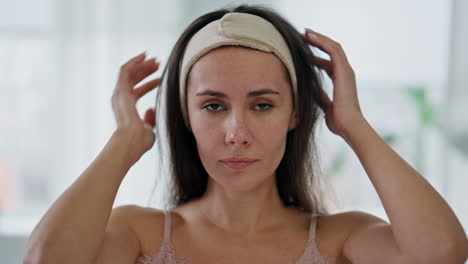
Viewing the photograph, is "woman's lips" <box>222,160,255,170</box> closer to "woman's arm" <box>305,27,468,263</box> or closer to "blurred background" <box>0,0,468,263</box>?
"woman's arm" <box>305,27,468,263</box>

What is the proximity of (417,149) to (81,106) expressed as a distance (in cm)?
166

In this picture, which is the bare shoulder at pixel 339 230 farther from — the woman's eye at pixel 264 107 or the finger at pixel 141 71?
the finger at pixel 141 71

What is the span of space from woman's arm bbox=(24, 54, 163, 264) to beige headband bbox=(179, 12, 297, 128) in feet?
0.48

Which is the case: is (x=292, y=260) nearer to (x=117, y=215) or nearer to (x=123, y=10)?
(x=117, y=215)

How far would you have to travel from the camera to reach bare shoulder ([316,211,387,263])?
141 cm

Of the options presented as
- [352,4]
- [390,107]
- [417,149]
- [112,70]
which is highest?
[352,4]

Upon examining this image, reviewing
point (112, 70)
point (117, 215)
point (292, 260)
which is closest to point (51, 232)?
point (117, 215)

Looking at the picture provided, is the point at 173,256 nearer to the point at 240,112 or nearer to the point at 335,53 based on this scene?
the point at 240,112

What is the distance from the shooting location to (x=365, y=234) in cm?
137

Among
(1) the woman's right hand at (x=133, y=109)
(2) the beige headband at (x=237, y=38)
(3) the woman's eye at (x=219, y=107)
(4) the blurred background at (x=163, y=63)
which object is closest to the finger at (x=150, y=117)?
(1) the woman's right hand at (x=133, y=109)

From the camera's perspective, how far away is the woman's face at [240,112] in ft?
4.18

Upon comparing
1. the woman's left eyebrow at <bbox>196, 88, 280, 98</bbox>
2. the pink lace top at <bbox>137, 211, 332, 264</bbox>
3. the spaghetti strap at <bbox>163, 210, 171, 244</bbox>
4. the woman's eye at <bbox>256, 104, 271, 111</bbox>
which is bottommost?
the pink lace top at <bbox>137, 211, 332, 264</bbox>

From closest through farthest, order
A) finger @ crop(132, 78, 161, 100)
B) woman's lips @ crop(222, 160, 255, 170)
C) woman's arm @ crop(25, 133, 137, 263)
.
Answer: woman's arm @ crop(25, 133, 137, 263), woman's lips @ crop(222, 160, 255, 170), finger @ crop(132, 78, 161, 100)

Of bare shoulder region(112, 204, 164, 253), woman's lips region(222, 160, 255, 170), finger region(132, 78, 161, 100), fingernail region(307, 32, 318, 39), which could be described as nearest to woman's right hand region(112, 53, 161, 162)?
finger region(132, 78, 161, 100)
